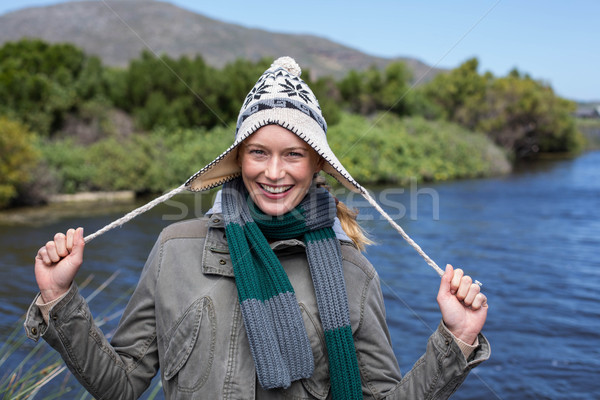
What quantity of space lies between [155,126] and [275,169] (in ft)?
59.4

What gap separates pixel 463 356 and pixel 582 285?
7628mm

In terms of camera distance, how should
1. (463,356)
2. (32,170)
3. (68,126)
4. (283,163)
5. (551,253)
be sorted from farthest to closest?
(68,126) < (32,170) < (551,253) < (283,163) < (463,356)

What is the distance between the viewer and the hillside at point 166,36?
326ft

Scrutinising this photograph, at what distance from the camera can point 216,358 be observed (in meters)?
1.78

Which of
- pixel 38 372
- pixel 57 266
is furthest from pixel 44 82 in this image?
pixel 57 266

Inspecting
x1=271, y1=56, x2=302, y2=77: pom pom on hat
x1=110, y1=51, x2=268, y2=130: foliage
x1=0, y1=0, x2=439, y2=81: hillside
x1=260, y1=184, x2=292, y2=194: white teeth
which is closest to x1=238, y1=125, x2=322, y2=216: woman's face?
x1=260, y1=184, x2=292, y2=194: white teeth

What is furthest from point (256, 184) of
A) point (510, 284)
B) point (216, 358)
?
point (510, 284)

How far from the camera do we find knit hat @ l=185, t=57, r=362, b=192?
1.79 m

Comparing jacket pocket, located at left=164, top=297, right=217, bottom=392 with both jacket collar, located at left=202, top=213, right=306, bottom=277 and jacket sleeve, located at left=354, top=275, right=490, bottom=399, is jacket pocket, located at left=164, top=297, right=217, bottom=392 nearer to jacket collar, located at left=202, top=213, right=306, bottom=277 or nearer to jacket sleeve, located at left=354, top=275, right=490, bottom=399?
jacket collar, located at left=202, top=213, right=306, bottom=277

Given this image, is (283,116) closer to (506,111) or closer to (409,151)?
(409,151)

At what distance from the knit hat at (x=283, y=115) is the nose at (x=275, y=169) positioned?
0.11 meters

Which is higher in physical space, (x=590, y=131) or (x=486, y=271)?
(x=590, y=131)

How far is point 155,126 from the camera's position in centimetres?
1917

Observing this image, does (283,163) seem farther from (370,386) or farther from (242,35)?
(242,35)
